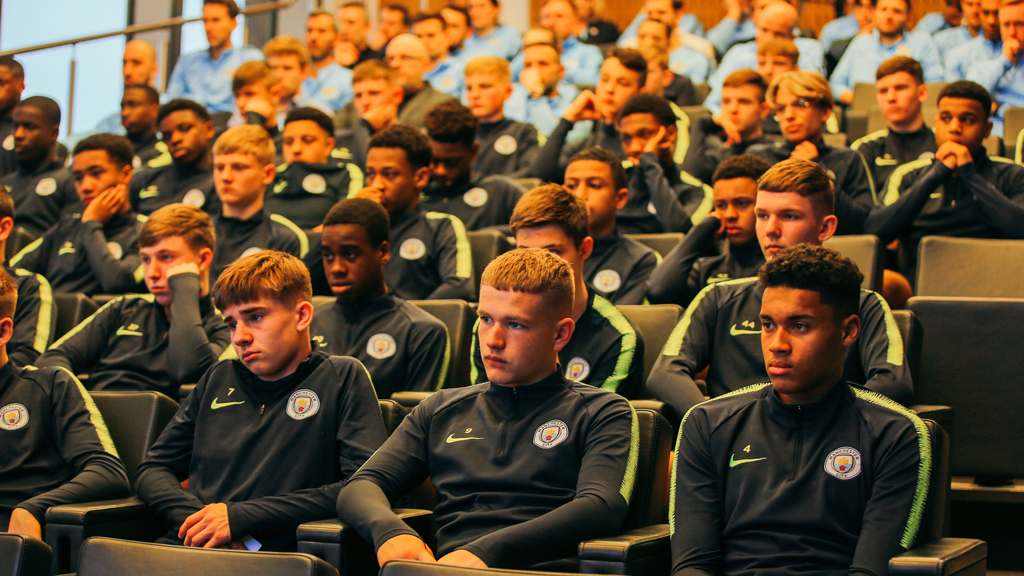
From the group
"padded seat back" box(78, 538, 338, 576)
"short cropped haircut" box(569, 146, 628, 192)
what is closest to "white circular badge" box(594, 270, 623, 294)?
"short cropped haircut" box(569, 146, 628, 192)

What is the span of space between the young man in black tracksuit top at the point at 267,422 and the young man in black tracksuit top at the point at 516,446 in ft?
0.61

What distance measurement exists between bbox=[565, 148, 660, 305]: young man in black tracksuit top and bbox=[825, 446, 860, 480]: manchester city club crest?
1.69 meters

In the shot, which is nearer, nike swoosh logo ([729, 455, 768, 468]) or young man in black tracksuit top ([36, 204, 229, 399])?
nike swoosh logo ([729, 455, 768, 468])

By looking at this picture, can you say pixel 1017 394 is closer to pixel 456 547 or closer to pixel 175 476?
pixel 456 547

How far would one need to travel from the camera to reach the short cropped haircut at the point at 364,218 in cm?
323

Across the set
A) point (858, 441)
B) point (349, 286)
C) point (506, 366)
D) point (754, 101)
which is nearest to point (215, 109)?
point (754, 101)

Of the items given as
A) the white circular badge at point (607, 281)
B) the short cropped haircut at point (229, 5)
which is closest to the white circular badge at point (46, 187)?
the short cropped haircut at point (229, 5)

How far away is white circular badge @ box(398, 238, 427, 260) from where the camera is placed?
398cm

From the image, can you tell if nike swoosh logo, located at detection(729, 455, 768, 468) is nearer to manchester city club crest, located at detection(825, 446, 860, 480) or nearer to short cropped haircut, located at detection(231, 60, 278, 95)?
Answer: manchester city club crest, located at detection(825, 446, 860, 480)

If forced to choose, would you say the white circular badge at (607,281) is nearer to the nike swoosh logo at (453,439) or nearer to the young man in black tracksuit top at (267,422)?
the young man in black tracksuit top at (267,422)

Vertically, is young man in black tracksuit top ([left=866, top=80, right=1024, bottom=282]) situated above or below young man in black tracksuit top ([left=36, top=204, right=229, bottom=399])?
above

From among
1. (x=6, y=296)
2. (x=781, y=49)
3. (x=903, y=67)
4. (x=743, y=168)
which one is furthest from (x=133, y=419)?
(x=781, y=49)

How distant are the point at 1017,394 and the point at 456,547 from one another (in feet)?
5.84

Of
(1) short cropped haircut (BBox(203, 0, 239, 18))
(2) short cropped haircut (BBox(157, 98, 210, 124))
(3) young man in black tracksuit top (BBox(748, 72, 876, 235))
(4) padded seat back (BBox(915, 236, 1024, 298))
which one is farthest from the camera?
(1) short cropped haircut (BBox(203, 0, 239, 18))
